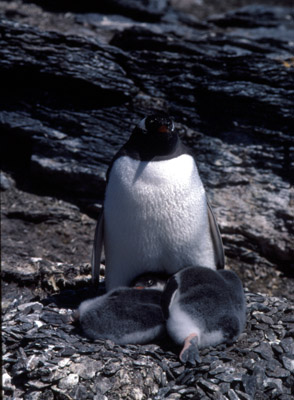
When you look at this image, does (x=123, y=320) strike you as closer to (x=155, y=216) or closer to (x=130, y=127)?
(x=155, y=216)

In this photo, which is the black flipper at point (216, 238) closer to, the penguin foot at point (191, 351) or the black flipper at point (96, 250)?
Result: the black flipper at point (96, 250)

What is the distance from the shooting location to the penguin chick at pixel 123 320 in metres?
2.69

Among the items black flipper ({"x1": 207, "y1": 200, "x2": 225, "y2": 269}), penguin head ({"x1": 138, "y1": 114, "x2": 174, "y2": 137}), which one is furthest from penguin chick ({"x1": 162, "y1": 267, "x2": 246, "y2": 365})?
penguin head ({"x1": 138, "y1": 114, "x2": 174, "y2": 137})

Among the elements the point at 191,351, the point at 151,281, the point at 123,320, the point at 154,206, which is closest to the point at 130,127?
the point at 154,206

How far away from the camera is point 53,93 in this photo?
16.5ft

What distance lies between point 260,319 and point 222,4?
18.8ft

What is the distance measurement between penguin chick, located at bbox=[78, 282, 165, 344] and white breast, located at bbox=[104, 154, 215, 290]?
1.43 feet

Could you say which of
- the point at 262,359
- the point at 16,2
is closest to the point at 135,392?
the point at 262,359

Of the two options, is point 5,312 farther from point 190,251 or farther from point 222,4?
point 222,4

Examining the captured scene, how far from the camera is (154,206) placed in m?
3.05

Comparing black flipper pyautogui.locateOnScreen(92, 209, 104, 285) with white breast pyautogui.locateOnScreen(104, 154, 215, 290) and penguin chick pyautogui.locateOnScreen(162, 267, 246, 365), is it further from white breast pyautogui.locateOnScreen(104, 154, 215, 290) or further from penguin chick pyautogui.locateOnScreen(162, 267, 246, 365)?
penguin chick pyautogui.locateOnScreen(162, 267, 246, 365)

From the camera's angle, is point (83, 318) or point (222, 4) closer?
point (83, 318)

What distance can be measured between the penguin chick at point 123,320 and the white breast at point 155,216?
1.43ft

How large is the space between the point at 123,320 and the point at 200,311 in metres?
0.43
